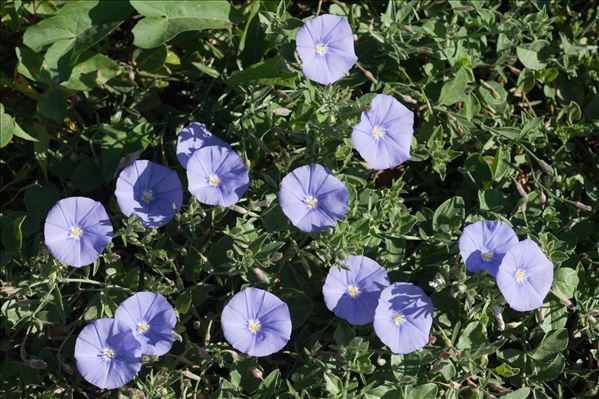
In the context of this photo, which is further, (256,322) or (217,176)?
(217,176)

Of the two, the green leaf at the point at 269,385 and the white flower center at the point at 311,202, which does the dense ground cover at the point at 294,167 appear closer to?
the green leaf at the point at 269,385

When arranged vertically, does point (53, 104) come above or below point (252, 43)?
below

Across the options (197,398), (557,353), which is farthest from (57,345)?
(557,353)

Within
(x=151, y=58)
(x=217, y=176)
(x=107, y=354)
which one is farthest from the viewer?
(x=151, y=58)

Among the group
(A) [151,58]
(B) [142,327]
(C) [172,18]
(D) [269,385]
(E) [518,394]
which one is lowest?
(E) [518,394]

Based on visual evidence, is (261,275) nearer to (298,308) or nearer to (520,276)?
(298,308)

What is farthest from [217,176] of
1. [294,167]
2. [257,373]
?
[257,373]
